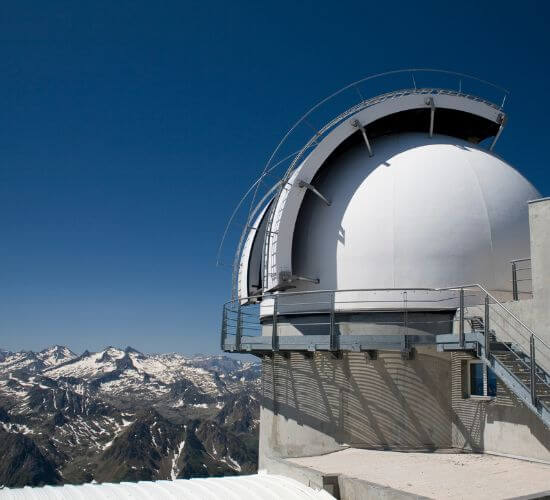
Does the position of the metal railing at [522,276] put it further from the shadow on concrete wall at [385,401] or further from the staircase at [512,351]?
the shadow on concrete wall at [385,401]

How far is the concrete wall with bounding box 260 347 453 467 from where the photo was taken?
52.0 feet

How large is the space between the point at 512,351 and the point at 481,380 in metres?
3.37

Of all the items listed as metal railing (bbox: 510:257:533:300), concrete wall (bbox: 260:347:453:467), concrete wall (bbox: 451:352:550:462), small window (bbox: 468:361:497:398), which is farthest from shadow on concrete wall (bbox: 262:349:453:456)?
metal railing (bbox: 510:257:533:300)

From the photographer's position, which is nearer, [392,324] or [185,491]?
[185,491]

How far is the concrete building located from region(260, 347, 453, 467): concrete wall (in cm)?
4

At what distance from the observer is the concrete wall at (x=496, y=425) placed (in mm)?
14203

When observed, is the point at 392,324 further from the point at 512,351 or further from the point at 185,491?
the point at 185,491

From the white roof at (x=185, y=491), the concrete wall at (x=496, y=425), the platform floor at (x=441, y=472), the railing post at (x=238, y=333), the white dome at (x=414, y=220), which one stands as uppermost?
the white dome at (x=414, y=220)

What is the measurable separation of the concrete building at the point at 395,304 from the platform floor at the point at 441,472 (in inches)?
9.7

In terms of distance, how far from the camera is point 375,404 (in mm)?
15922

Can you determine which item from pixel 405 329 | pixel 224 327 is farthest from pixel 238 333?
pixel 405 329

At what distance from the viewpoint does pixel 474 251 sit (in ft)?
53.7

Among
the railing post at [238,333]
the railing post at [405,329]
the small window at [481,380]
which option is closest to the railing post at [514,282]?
the small window at [481,380]

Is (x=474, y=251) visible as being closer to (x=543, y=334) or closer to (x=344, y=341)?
(x=543, y=334)
